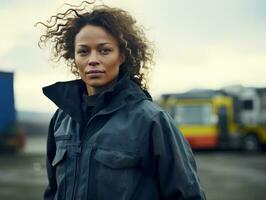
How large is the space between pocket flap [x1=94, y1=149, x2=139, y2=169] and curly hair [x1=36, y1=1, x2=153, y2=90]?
44 centimetres

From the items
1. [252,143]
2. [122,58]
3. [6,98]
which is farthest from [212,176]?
[122,58]

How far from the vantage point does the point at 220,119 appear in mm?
18672

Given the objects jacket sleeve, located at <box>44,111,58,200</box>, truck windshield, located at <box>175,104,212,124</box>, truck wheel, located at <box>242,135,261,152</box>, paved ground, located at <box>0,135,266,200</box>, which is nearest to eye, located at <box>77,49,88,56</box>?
jacket sleeve, located at <box>44,111,58,200</box>

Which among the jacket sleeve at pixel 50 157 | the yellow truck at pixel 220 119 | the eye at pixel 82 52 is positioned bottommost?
the yellow truck at pixel 220 119

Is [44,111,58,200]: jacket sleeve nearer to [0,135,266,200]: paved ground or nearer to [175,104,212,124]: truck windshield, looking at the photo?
[0,135,266,200]: paved ground

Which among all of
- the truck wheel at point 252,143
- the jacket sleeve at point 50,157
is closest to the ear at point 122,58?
the jacket sleeve at point 50,157

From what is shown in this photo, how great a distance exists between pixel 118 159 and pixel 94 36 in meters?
0.53

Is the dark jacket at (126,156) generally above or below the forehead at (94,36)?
below

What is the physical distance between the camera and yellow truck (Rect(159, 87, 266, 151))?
727 inches

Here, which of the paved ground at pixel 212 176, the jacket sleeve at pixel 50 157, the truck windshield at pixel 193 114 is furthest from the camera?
the truck windshield at pixel 193 114

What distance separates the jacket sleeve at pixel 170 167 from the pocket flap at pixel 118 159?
0.29 feet

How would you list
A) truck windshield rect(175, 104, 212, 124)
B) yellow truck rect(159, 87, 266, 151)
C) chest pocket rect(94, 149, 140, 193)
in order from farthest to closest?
truck windshield rect(175, 104, 212, 124)
yellow truck rect(159, 87, 266, 151)
chest pocket rect(94, 149, 140, 193)

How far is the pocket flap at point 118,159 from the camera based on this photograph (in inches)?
81.0

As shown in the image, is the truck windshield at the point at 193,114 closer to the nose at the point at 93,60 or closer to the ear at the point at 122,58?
the ear at the point at 122,58
